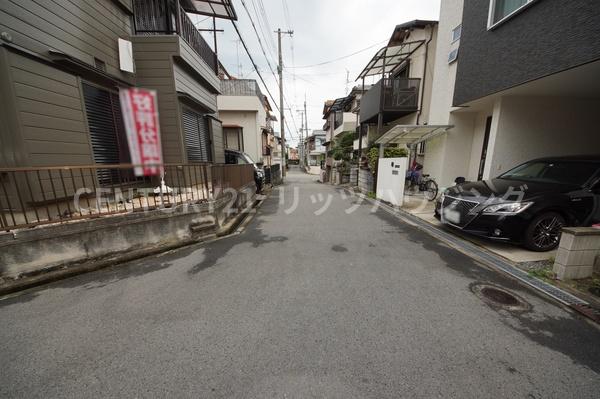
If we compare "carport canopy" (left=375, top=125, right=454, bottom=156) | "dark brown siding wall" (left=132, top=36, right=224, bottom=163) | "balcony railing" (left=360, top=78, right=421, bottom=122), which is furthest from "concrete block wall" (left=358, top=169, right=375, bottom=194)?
"dark brown siding wall" (left=132, top=36, right=224, bottom=163)

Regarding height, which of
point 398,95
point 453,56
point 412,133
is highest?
point 453,56

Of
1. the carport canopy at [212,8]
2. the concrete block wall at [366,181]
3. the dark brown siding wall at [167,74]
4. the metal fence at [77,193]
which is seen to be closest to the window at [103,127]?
the metal fence at [77,193]

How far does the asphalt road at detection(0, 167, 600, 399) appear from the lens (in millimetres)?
1783

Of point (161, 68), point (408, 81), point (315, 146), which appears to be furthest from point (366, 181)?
point (315, 146)

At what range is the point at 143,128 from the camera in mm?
605

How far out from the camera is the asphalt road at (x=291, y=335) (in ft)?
5.85

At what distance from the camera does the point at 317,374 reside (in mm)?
1863

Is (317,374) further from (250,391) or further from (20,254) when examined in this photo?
(20,254)

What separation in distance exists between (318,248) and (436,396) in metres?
2.79

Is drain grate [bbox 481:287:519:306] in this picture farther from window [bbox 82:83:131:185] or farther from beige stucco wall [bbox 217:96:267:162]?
beige stucco wall [bbox 217:96:267:162]

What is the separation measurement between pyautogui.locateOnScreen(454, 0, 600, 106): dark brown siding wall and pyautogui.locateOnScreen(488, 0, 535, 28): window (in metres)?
0.14

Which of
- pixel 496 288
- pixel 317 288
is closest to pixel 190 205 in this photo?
pixel 317 288

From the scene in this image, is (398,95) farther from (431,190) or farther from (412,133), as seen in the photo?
(431,190)

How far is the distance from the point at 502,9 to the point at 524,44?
1.39 meters
